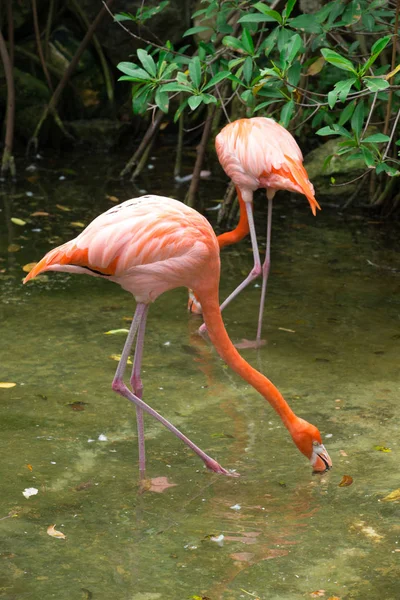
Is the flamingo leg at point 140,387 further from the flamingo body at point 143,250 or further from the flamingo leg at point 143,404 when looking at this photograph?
the flamingo body at point 143,250

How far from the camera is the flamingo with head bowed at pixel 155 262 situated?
11.9ft

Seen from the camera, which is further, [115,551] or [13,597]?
[115,551]

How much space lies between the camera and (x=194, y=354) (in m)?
4.82

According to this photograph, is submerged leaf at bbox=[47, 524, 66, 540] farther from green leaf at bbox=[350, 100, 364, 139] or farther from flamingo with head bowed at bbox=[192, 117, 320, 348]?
green leaf at bbox=[350, 100, 364, 139]

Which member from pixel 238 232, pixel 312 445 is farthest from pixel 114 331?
pixel 312 445

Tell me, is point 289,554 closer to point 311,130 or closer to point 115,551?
point 115,551

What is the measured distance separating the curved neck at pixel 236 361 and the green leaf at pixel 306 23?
1.90m

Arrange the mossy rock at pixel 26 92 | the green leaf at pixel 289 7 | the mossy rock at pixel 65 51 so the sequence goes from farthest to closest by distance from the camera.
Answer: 1. the mossy rock at pixel 65 51
2. the mossy rock at pixel 26 92
3. the green leaf at pixel 289 7

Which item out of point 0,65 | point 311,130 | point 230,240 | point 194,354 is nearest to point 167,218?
point 194,354

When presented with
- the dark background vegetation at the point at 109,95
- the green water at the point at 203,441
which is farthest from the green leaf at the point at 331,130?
the dark background vegetation at the point at 109,95

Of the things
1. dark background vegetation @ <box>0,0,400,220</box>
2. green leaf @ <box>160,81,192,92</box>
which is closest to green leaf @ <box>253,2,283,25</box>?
green leaf @ <box>160,81,192,92</box>

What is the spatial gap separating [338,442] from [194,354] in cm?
115

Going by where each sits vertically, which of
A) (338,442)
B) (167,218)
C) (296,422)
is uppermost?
(167,218)

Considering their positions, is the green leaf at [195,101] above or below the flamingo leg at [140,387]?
above
